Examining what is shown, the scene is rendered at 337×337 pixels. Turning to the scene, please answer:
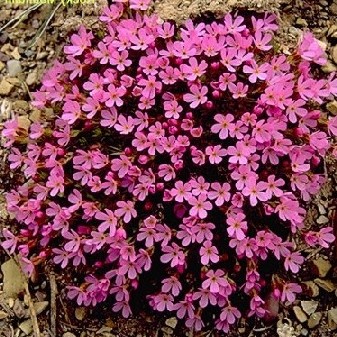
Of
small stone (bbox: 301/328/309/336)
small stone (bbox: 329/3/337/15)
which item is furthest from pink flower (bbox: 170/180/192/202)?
small stone (bbox: 329/3/337/15)

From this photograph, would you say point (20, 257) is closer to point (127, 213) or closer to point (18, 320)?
point (18, 320)

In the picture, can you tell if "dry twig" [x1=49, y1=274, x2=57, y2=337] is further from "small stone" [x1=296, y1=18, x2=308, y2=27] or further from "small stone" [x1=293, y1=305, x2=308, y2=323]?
"small stone" [x1=296, y1=18, x2=308, y2=27]

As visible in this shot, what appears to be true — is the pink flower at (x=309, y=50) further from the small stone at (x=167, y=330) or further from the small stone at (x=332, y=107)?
the small stone at (x=167, y=330)

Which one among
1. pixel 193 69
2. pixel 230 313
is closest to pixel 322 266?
pixel 230 313

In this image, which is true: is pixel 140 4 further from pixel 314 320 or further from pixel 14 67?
pixel 314 320

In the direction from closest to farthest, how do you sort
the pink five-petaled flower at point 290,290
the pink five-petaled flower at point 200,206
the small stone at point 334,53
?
1. the pink five-petaled flower at point 200,206
2. the pink five-petaled flower at point 290,290
3. the small stone at point 334,53

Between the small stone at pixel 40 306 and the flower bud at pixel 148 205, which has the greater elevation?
the flower bud at pixel 148 205

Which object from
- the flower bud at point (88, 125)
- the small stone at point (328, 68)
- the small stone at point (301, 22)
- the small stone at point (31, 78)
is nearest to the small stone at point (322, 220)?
the small stone at point (328, 68)
